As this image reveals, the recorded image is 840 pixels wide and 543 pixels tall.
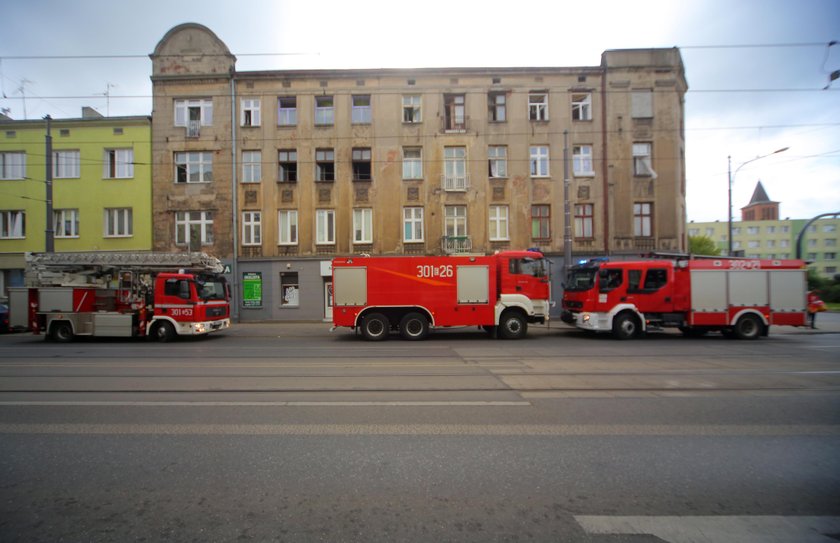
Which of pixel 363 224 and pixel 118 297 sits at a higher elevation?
pixel 363 224

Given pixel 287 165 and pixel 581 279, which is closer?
pixel 581 279

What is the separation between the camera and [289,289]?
23.1m

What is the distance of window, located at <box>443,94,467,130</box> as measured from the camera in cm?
2359

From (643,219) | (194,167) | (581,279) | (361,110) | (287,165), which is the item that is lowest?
(581,279)

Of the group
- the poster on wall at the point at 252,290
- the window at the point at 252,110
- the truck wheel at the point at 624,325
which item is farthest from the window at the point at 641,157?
the poster on wall at the point at 252,290

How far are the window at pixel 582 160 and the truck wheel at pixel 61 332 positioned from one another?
23.8m

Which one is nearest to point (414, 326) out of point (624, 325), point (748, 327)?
point (624, 325)

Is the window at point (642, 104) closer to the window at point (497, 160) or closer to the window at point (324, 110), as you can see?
the window at point (497, 160)

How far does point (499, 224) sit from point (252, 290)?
13800mm

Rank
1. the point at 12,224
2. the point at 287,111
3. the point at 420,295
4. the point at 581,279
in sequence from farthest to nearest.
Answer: the point at 12,224 < the point at 287,111 < the point at 581,279 < the point at 420,295

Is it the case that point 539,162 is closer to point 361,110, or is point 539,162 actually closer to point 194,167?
point 361,110

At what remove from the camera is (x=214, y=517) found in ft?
10.1

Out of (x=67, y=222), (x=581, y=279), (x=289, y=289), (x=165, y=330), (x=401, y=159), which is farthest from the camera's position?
(x=67, y=222)

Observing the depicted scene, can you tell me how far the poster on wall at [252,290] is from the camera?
22925 mm
